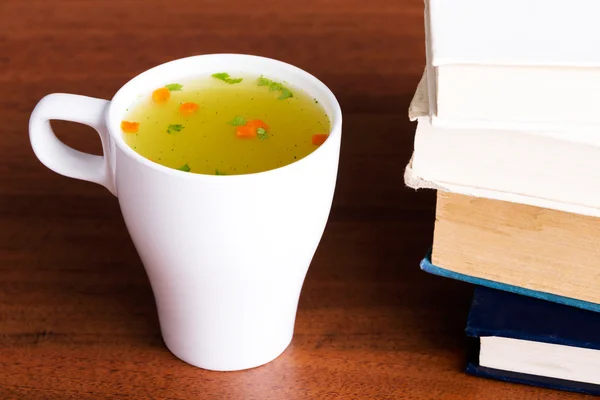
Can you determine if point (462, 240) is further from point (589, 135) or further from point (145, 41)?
point (145, 41)

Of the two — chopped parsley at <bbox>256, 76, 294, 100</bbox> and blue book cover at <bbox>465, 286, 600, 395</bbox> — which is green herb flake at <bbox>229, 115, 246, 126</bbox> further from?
blue book cover at <bbox>465, 286, 600, 395</bbox>

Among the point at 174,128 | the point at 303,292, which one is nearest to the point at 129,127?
the point at 174,128

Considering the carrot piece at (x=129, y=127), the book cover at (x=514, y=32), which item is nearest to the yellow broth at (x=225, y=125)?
the carrot piece at (x=129, y=127)

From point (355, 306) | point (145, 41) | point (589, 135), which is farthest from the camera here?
point (145, 41)

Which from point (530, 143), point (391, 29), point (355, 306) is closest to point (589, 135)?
point (530, 143)

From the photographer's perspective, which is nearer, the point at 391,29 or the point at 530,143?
the point at 530,143

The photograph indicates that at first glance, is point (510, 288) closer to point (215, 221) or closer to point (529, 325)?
point (529, 325)

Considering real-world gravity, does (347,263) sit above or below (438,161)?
below

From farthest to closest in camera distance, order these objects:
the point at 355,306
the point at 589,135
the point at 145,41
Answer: the point at 145,41 < the point at 355,306 < the point at 589,135
